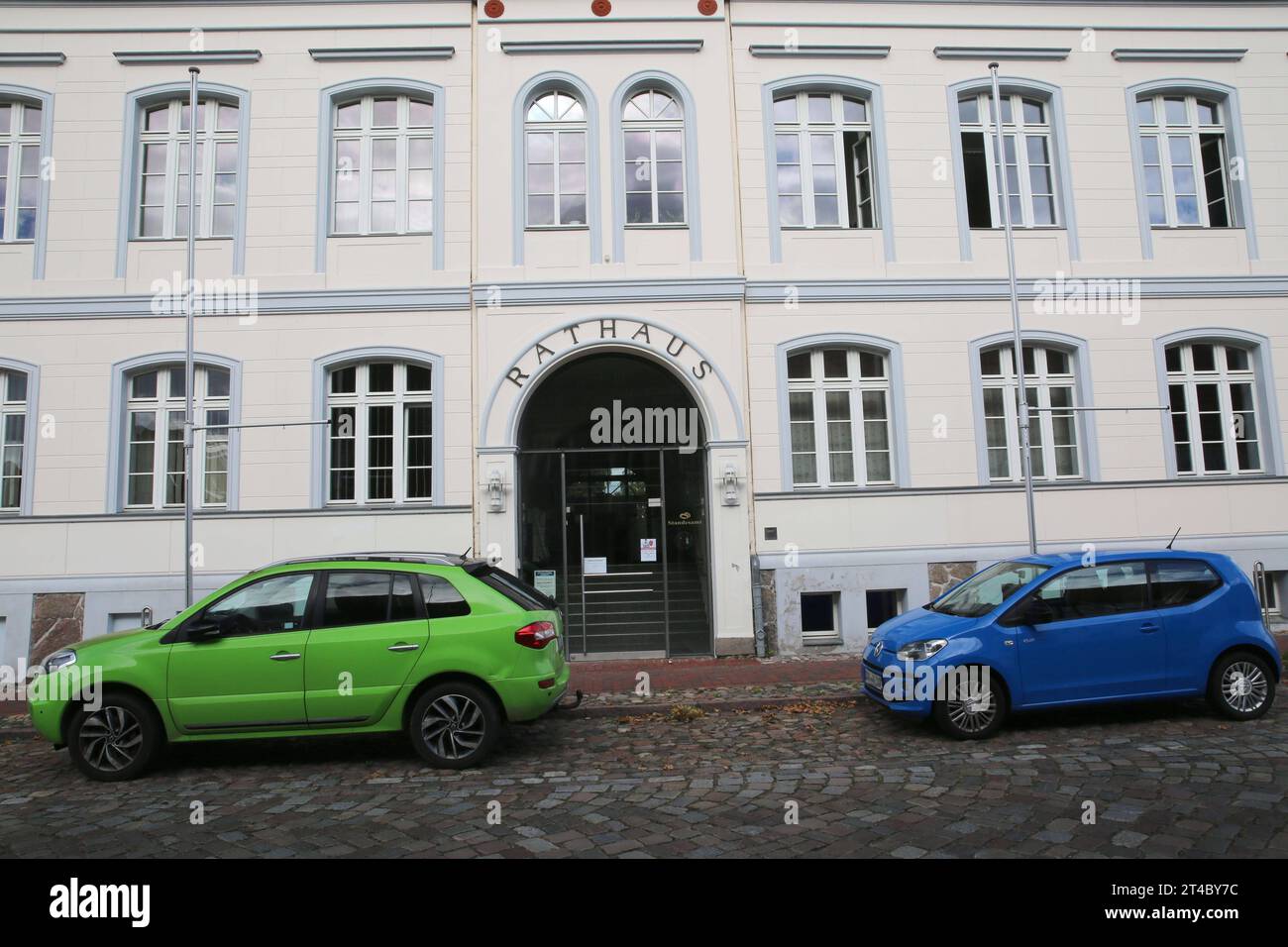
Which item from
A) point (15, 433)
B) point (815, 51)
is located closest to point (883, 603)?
point (815, 51)

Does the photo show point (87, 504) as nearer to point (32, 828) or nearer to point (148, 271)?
point (148, 271)

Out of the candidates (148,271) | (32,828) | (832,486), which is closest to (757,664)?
(832,486)

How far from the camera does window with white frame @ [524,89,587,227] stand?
12.5 m

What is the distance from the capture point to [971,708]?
7062 mm

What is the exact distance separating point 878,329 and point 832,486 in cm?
253

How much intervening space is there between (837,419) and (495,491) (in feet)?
17.5

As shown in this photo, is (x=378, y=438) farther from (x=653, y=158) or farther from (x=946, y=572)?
(x=946, y=572)

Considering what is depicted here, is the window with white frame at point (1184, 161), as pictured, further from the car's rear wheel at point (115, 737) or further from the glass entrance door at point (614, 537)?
the car's rear wheel at point (115, 737)

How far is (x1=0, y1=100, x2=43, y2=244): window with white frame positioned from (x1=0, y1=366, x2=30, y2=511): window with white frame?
2171 millimetres

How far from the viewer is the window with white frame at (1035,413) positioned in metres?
12.5

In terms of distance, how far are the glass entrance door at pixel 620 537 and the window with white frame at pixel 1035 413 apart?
183 inches

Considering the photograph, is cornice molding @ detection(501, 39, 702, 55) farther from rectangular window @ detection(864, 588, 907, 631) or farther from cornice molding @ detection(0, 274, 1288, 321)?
rectangular window @ detection(864, 588, 907, 631)

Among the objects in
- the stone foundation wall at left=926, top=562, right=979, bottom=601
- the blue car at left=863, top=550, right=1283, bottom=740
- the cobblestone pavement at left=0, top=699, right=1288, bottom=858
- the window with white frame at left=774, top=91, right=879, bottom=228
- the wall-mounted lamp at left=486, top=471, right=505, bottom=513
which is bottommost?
the cobblestone pavement at left=0, top=699, right=1288, bottom=858

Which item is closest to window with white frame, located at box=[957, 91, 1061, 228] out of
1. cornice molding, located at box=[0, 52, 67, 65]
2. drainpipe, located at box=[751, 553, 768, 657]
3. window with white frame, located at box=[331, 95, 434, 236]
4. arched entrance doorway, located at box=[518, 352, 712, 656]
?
arched entrance doorway, located at box=[518, 352, 712, 656]
